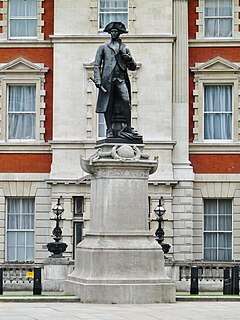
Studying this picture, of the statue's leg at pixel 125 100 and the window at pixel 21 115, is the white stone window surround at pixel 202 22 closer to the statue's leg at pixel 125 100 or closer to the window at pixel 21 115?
the window at pixel 21 115

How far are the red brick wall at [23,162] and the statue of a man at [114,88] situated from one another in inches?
832

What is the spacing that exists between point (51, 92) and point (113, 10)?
421cm

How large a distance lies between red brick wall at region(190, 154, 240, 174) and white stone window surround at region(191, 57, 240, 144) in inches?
24.3

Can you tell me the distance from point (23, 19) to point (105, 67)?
22.3 m

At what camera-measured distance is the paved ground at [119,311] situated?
21.2 m

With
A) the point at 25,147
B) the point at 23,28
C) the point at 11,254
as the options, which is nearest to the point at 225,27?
the point at 23,28

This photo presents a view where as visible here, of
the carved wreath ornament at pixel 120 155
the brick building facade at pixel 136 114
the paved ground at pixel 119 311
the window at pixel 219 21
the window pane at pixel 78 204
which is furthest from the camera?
the window at pixel 219 21

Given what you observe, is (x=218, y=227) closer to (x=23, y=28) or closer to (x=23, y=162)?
(x=23, y=162)

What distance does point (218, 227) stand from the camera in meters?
46.9

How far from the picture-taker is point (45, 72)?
4716 cm

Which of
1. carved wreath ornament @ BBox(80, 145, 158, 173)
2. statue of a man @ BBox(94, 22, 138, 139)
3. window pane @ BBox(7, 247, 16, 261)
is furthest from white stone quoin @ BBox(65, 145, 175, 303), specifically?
window pane @ BBox(7, 247, 16, 261)

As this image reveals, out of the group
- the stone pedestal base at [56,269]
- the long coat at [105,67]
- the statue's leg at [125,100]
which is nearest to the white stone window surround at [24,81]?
the stone pedestal base at [56,269]

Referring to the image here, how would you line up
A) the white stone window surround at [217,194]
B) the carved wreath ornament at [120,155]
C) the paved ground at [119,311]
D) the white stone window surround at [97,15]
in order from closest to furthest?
1. the paved ground at [119,311]
2. the carved wreath ornament at [120,155]
3. the white stone window surround at [97,15]
4. the white stone window surround at [217,194]

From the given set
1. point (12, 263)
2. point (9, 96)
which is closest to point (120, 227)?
point (12, 263)
